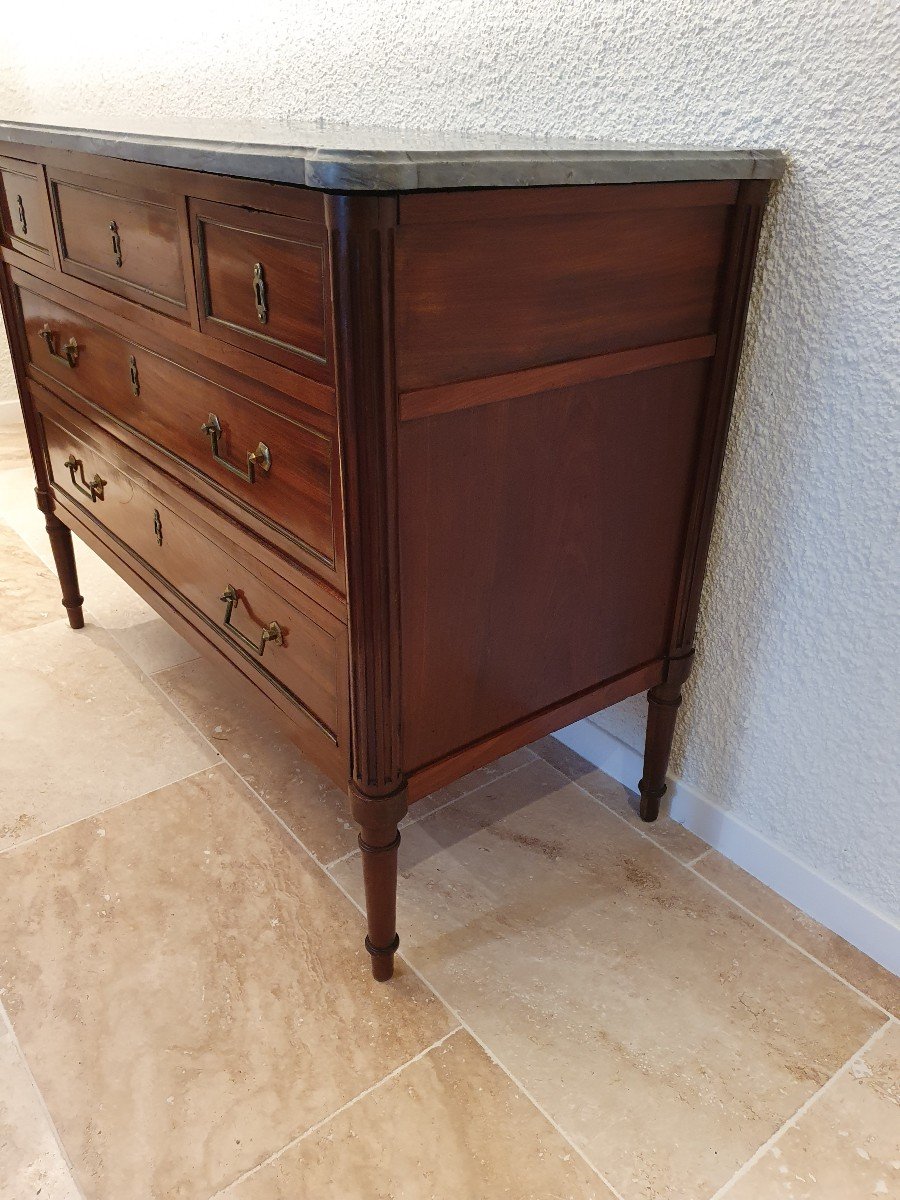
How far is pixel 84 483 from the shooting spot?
1.58 m

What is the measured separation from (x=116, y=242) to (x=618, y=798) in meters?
1.10

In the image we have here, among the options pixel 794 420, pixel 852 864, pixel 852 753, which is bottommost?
pixel 852 864

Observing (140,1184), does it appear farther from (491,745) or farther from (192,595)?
(192,595)

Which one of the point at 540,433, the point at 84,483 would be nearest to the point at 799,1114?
the point at 540,433

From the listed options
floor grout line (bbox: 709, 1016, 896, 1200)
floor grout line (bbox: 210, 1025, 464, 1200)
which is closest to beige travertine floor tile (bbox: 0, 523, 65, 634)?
floor grout line (bbox: 210, 1025, 464, 1200)

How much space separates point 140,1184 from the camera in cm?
94

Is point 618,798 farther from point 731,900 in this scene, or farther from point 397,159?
point 397,159

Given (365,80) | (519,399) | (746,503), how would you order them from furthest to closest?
(365,80)
(746,503)
(519,399)

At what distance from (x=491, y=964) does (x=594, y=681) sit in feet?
1.29

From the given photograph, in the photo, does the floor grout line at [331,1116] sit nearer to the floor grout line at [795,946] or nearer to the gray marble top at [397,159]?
the floor grout line at [795,946]

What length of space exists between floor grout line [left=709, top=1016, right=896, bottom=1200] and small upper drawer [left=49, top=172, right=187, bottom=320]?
112 cm

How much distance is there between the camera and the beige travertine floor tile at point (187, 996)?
0.99 m

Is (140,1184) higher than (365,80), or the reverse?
(365,80)

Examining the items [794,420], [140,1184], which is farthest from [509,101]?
[140,1184]
